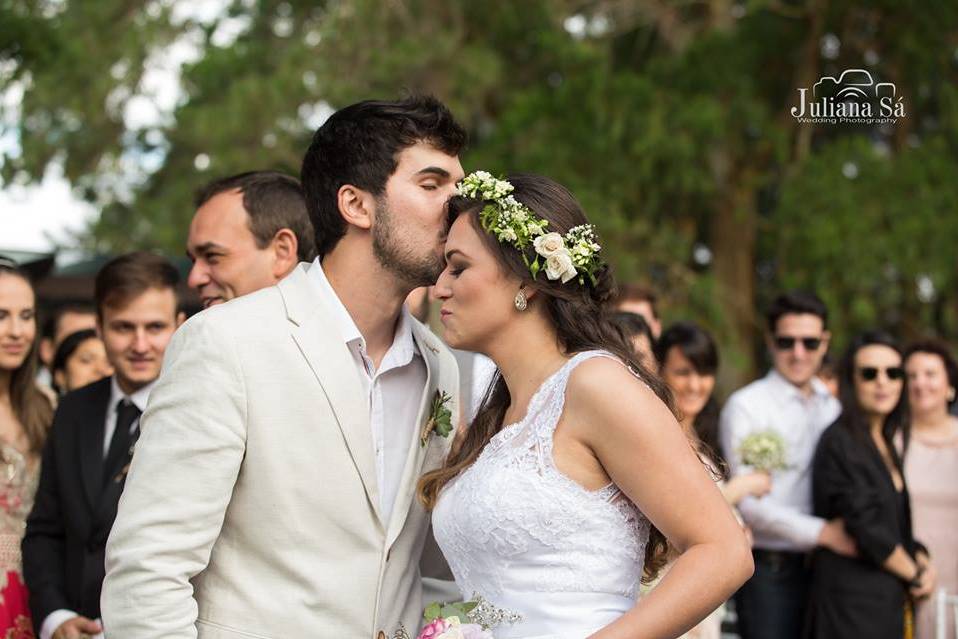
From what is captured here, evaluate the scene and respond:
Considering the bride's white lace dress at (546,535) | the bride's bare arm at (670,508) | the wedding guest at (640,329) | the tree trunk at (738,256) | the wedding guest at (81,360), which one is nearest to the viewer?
the bride's bare arm at (670,508)

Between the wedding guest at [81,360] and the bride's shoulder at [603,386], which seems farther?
the wedding guest at [81,360]

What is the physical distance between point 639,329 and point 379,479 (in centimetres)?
280

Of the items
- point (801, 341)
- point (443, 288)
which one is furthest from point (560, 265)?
point (801, 341)

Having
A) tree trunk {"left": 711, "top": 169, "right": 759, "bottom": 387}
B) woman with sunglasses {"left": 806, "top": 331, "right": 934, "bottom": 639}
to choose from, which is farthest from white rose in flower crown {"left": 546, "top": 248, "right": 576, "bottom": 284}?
tree trunk {"left": 711, "top": 169, "right": 759, "bottom": 387}

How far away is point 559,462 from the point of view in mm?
3074

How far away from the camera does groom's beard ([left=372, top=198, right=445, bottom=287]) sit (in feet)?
11.0

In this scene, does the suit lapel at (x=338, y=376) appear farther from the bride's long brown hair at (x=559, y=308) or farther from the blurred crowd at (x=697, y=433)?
the blurred crowd at (x=697, y=433)

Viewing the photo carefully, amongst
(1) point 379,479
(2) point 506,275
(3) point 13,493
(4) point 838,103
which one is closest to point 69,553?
(3) point 13,493

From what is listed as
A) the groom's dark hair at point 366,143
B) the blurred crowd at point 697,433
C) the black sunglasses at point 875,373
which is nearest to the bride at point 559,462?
the groom's dark hair at point 366,143

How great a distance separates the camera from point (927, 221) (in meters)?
14.6

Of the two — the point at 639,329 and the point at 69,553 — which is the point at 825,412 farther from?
the point at 69,553

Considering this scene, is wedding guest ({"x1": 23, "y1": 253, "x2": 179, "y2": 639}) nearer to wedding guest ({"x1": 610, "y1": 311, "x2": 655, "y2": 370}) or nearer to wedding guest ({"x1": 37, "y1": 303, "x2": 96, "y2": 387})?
wedding guest ({"x1": 610, "y1": 311, "x2": 655, "y2": 370})

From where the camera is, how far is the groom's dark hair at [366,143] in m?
3.41

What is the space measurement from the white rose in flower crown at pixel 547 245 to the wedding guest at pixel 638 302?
11.4 feet
